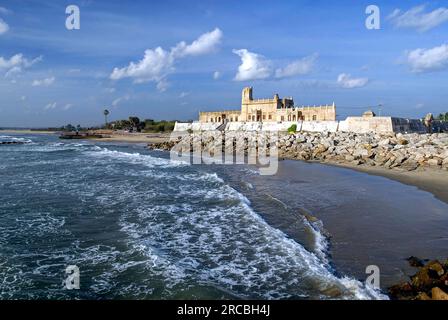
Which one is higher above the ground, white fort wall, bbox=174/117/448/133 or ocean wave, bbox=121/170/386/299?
white fort wall, bbox=174/117/448/133

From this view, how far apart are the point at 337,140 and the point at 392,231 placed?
84.2 feet

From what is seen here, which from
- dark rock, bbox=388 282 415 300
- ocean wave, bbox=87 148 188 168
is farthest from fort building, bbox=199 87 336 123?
dark rock, bbox=388 282 415 300

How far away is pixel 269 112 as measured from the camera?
215ft

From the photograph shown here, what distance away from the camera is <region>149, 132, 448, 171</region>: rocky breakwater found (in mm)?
22781

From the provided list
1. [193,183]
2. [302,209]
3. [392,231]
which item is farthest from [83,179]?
[392,231]

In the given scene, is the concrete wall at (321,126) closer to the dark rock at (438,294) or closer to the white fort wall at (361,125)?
the white fort wall at (361,125)

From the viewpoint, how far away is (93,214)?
11523 mm

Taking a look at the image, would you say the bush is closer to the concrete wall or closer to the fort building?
the concrete wall

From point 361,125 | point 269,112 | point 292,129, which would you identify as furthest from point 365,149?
point 269,112

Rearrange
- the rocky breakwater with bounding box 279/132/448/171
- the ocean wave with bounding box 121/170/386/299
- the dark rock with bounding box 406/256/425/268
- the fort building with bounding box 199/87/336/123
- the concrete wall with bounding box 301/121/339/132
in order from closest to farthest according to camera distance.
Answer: the ocean wave with bounding box 121/170/386/299 → the dark rock with bounding box 406/256/425/268 → the rocky breakwater with bounding box 279/132/448/171 → the concrete wall with bounding box 301/121/339/132 → the fort building with bounding box 199/87/336/123

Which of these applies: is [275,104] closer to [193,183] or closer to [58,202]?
[193,183]

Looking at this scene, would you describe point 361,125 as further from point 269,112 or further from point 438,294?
point 438,294

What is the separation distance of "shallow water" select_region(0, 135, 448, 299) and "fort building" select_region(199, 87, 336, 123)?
3875 cm

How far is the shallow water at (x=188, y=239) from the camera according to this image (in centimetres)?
652
